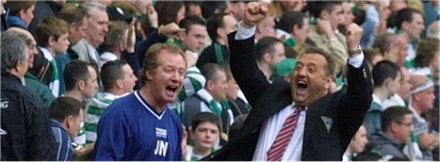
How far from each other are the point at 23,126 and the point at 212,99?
3.71 metres

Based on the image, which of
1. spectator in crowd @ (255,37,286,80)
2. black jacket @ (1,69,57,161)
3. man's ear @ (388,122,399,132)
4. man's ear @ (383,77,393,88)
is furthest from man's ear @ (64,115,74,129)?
man's ear @ (383,77,393,88)

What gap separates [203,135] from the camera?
1334 cm

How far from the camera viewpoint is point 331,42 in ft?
56.6

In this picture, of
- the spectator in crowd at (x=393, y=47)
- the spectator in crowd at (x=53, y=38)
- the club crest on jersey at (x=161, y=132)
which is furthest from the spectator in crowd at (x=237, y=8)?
the club crest on jersey at (x=161, y=132)

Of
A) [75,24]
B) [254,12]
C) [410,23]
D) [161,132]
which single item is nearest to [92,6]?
[75,24]

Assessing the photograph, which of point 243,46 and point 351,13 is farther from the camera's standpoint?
point 351,13

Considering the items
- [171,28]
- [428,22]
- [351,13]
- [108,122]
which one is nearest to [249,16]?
[108,122]

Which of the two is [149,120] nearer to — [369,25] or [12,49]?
[12,49]

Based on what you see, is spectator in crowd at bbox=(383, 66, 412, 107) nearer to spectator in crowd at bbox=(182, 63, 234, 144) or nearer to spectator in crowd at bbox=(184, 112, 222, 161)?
spectator in crowd at bbox=(182, 63, 234, 144)

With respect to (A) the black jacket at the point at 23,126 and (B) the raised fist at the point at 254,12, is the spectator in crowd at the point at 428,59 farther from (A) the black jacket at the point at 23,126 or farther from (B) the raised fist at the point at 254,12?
(A) the black jacket at the point at 23,126

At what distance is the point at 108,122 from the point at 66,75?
123 inches

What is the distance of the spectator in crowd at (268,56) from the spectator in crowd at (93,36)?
5.39 ft

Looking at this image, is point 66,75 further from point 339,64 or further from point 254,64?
point 339,64

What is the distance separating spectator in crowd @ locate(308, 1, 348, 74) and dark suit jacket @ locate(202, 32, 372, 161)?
219 inches
